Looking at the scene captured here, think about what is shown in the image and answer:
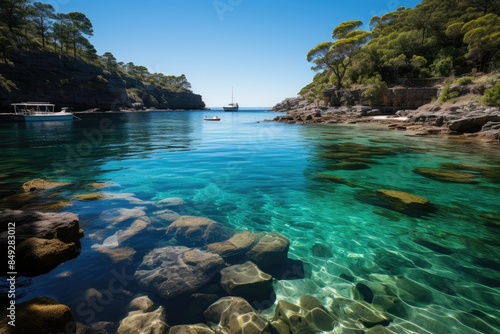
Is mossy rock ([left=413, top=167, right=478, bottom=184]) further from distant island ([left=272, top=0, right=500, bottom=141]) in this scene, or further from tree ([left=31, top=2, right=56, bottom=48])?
tree ([left=31, top=2, right=56, bottom=48])

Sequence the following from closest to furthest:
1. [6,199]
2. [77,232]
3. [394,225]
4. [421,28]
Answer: [77,232] → [394,225] → [6,199] → [421,28]

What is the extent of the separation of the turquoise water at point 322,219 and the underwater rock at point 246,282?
0.33 meters

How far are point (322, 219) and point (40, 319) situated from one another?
6.64m

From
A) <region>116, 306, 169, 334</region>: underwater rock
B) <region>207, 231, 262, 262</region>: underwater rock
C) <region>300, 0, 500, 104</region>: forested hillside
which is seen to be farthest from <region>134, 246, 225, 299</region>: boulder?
<region>300, 0, 500, 104</region>: forested hillside

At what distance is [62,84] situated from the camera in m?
68.6

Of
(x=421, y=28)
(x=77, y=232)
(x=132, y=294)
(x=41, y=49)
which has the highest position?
(x=421, y=28)

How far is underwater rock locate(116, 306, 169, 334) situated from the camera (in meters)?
3.50

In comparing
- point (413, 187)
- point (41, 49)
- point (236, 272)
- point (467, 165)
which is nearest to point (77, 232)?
point (236, 272)

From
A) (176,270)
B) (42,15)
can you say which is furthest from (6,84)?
(176,270)

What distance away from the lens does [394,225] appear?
6.95 meters

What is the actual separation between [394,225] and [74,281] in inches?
308

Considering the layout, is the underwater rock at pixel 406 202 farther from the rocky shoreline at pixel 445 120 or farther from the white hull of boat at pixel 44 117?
the white hull of boat at pixel 44 117

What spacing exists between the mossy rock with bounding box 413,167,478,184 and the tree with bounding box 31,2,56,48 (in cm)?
9719

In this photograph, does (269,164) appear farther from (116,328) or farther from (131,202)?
(116,328)
